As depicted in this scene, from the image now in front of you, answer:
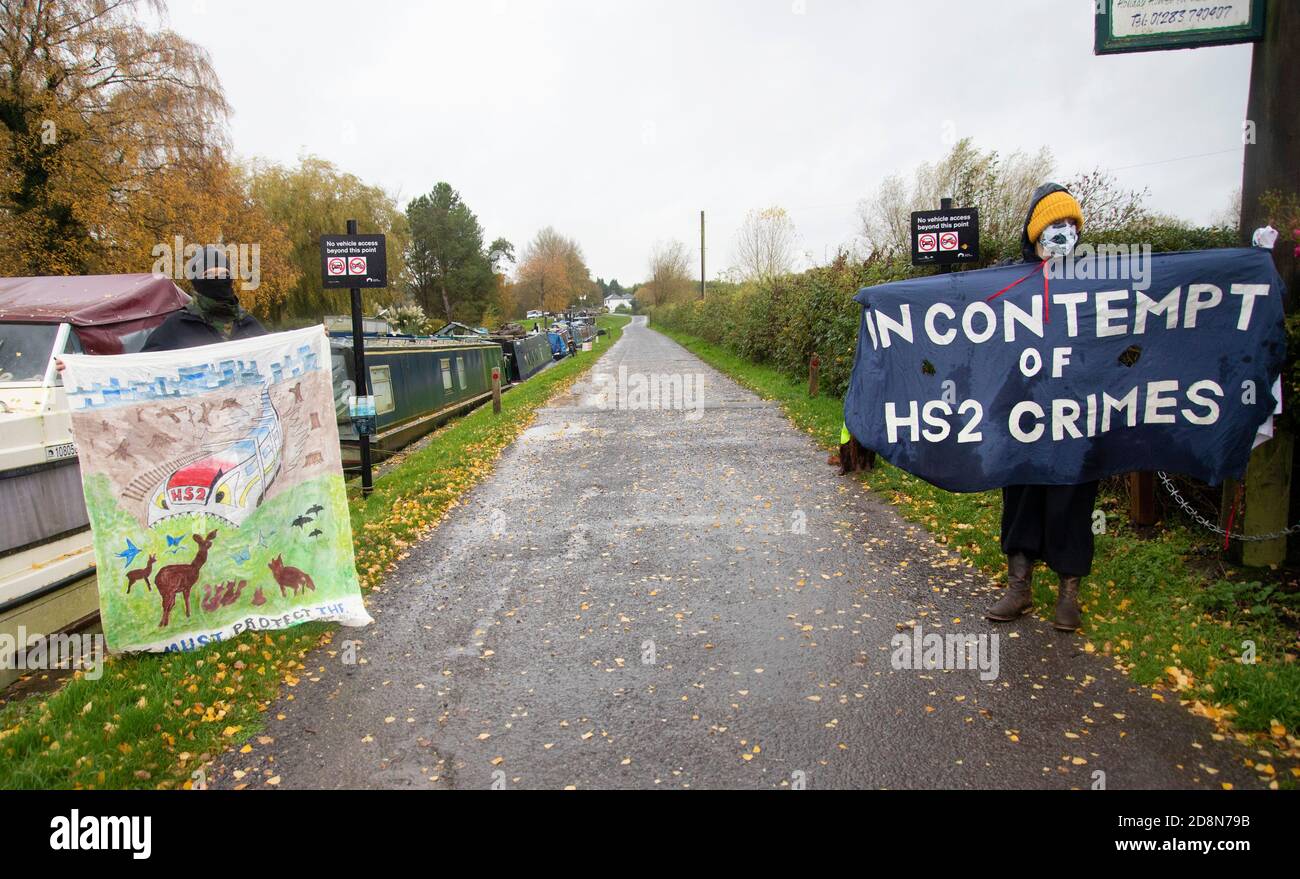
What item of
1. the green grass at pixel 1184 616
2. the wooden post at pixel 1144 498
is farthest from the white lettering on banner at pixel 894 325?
the wooden post at pixel 1144 498

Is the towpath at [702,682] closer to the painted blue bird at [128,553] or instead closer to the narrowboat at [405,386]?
the painted blue bird at [128,553]

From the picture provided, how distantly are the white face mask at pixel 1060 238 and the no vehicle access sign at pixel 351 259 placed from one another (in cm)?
622

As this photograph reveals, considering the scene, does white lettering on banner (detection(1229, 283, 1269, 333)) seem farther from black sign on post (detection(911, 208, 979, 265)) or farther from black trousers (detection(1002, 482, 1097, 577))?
black sign on post (detection(911, 208, 979, 265))

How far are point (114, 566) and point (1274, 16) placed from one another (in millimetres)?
7228

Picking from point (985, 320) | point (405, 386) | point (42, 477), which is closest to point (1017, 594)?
point (985, 320)

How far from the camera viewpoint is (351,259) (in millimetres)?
8039

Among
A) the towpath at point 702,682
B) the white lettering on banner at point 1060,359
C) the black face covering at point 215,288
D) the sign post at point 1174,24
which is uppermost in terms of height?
the sign post at point 1174,24

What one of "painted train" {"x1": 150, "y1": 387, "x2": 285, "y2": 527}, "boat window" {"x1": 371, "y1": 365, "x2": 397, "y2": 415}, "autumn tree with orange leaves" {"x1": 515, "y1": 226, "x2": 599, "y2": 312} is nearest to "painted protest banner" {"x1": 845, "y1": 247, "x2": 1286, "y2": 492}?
"painted train" {"x1": 150, "y1": 387, "x2": 285, "y2": 527}

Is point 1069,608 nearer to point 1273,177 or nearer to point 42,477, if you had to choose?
point 1273,177

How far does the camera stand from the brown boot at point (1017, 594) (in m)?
4.43

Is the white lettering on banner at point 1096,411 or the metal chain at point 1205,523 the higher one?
the white lettering on banner at point 1096,411

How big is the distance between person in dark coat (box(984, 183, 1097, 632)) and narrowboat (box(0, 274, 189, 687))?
19.0 ft

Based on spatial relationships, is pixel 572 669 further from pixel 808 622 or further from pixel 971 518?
pixel 971 518

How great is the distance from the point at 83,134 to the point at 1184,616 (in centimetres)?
2419
